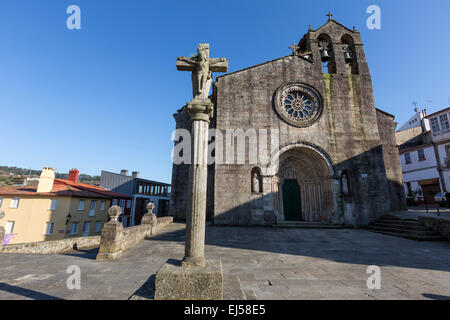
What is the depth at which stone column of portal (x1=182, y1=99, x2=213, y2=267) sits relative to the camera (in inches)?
117

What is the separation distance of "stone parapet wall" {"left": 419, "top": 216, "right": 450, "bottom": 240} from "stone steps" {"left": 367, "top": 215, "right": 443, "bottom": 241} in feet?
0.63

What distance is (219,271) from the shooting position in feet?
8.58

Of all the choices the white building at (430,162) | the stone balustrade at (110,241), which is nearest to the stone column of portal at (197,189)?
the stone balustrade at (110,241)

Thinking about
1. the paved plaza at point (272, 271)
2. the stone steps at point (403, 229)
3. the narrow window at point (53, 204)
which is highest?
the narrow window at point (53, 204)

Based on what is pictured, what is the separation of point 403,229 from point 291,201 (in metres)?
5.91

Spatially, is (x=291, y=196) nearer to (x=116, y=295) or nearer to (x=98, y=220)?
(x=116, y=295)

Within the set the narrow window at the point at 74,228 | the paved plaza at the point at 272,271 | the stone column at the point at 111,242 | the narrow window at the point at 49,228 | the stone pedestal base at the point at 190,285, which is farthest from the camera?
the narrow window at the point at 74,228

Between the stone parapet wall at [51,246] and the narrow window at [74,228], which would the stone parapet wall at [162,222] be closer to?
the stone parapet wall at [51,246]

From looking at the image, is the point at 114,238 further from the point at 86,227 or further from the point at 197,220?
the point at 86,227

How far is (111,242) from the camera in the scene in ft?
18.5

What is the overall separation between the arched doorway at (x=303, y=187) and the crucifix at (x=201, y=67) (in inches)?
398

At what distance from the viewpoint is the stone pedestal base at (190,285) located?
2.51m

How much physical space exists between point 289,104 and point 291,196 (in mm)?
6430
